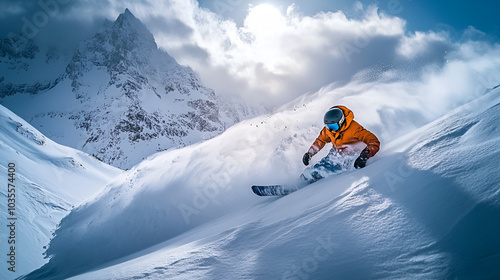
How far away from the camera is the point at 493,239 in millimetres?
1021

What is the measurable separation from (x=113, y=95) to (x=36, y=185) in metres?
139

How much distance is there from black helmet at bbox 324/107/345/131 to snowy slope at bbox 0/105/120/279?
25.3ft

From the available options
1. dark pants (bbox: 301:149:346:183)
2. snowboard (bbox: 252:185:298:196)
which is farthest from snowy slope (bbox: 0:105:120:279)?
dark pants (bbox: 301:149:346:183)

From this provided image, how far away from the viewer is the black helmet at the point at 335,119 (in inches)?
168

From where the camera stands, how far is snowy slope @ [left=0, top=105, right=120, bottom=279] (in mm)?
5852

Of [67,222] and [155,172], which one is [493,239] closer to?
[155,172]

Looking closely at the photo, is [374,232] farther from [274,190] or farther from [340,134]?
[340,134]

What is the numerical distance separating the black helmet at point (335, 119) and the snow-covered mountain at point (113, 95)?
96.7 meters

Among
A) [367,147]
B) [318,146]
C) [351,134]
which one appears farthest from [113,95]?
[367,147]

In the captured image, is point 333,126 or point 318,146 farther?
point 318,146

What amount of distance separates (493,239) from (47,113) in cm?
17966

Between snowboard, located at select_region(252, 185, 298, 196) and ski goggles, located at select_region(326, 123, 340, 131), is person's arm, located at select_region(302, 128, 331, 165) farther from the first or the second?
snowboard, located at select_region(252, 185, 298, 196)

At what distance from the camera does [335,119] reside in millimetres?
4266

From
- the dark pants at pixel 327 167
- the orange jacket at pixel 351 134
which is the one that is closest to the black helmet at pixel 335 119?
the orange jacket at pixel 351 134
